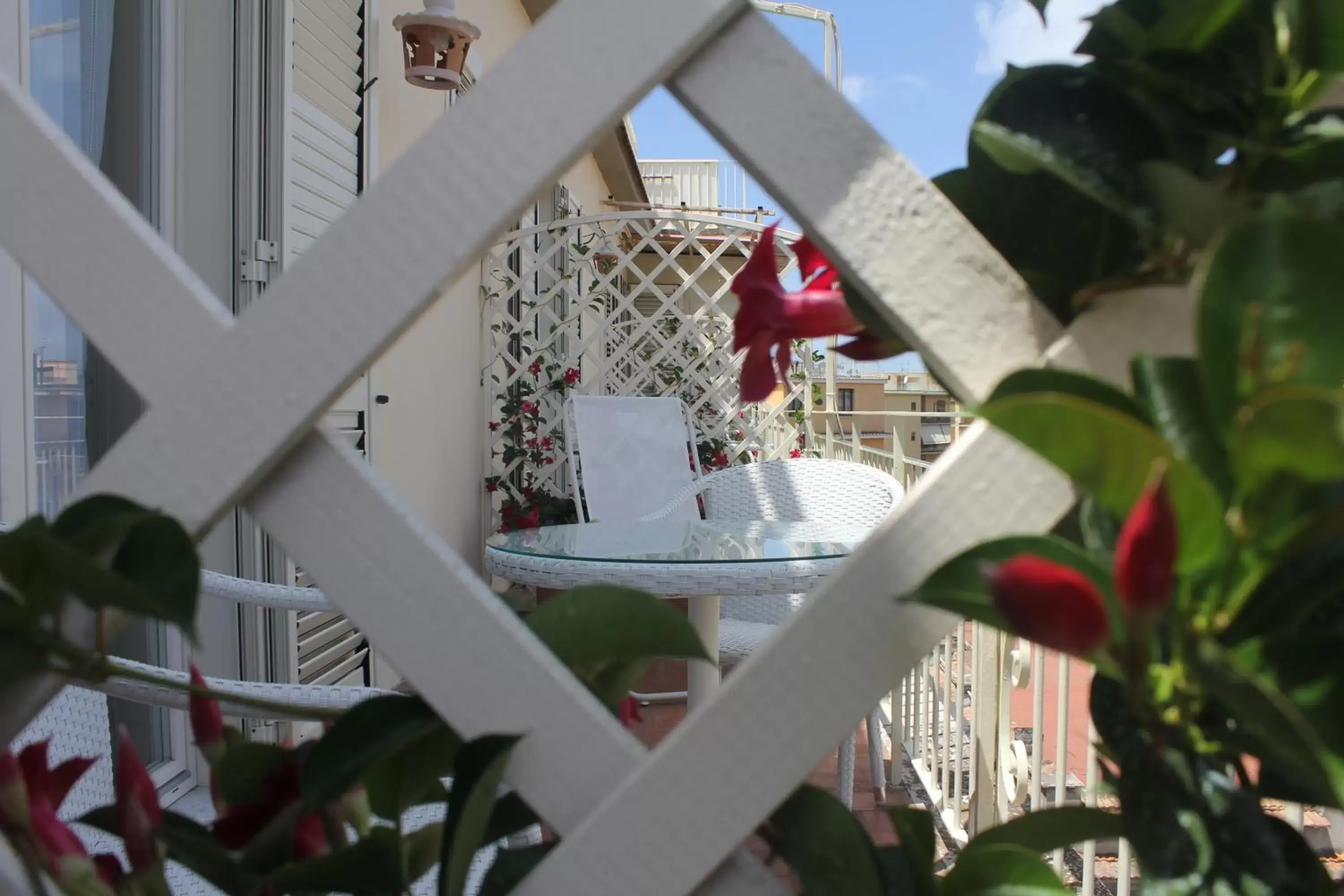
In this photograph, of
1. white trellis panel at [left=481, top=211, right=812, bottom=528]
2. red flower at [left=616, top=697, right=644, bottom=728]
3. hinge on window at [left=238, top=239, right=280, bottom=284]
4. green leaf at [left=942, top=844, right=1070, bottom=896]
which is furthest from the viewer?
white trellis panel at [left=481, top=211, right=812, bottom=528]

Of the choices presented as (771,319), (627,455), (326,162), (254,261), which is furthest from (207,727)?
(627,455)

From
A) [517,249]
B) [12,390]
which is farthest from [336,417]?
[517,249]

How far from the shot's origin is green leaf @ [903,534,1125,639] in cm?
25

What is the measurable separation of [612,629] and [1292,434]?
232 millimetres

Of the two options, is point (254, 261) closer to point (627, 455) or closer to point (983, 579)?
point (627, 455)

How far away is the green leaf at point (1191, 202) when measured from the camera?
25cm

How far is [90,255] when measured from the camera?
1.30 ft

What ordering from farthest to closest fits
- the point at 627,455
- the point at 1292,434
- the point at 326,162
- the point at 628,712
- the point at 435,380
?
the point at 627,455 → the point at 435,380 → the point at 326,162 → the point at 628,712 → the point at 1292,434

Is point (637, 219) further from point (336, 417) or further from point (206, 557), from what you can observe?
point (206, 557)

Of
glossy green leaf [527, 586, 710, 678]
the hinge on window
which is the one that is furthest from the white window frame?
glossy green leaf [527, 586, 710, 678]

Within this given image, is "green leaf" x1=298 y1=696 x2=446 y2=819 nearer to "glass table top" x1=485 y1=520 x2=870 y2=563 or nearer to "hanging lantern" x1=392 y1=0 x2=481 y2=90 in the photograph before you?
"glass table top" x1=485 y1=520 x2=870 y2=563

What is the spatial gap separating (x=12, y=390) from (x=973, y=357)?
5.73ft

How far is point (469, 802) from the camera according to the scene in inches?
12.7

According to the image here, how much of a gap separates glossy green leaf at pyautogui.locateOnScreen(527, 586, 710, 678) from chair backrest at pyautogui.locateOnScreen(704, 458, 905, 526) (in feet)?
8.63
